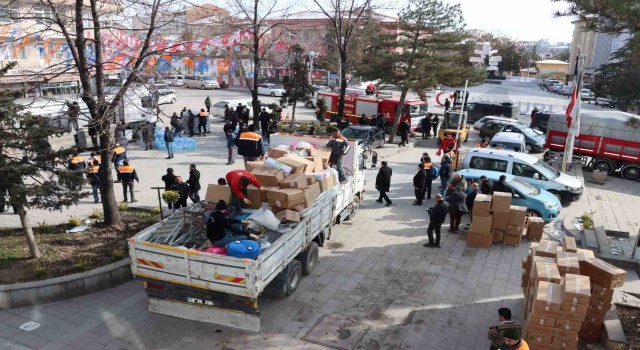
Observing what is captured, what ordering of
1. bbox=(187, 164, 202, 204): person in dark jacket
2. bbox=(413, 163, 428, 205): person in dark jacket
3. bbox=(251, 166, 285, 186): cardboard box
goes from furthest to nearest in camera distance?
bbox=(413, 163, 428, 205): person in dark jacket < bbox=(187, 164, 202, 204): person in dark jacket < bbox=(251, 166, 285, 186): cardboard box

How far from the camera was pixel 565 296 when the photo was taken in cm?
656

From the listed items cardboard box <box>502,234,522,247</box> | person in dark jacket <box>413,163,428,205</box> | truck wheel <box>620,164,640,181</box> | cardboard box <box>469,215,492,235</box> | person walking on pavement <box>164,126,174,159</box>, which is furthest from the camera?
person walking on pavement <box>164,126,174,159</box>

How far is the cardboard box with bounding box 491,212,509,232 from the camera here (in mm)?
11758

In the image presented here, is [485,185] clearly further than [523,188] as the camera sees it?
No

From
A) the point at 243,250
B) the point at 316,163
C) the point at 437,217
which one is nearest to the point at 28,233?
the point at 243,250

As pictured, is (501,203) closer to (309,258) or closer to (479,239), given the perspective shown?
(479,239)

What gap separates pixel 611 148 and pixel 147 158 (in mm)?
19087

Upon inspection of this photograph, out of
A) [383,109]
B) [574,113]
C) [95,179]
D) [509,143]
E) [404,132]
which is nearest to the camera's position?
[95,179]

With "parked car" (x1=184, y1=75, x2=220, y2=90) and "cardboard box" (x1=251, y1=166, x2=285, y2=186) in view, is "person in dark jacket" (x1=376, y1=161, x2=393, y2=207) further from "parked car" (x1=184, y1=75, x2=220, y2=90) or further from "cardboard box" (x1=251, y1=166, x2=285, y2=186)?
"parked car" (x1=184, y1=75, x2=220, y2=90)

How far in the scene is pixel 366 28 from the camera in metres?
35.8

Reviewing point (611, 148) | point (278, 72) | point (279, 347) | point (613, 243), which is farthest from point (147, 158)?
point (278, 72)

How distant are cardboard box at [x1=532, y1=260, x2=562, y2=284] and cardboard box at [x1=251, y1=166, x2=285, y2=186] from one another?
4945 mm

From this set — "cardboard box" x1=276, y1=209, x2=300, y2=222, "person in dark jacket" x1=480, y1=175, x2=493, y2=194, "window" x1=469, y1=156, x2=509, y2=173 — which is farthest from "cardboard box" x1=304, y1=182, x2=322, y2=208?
"window" x1=469, y1=156, x2=509, y2=173

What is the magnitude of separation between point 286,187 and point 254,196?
2.18 ft
